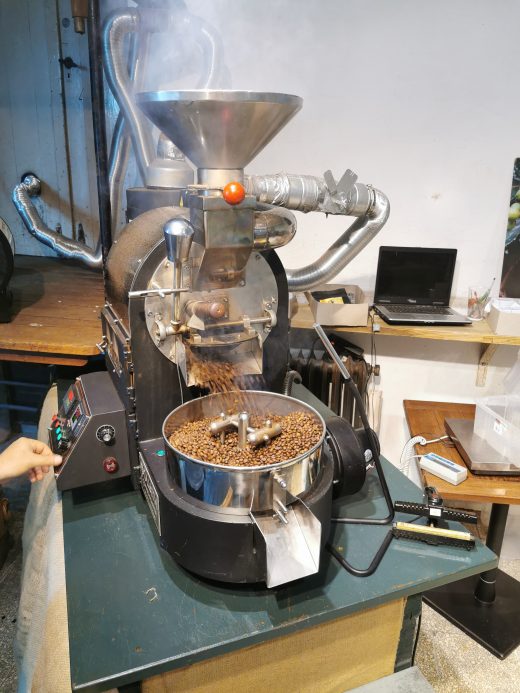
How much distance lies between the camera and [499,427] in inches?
72.8

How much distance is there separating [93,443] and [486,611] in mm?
1735

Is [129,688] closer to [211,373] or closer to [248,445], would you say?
[248,445]

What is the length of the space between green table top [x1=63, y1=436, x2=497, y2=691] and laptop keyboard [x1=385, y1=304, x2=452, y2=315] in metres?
1.15

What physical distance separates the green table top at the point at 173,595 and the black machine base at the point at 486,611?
104cm

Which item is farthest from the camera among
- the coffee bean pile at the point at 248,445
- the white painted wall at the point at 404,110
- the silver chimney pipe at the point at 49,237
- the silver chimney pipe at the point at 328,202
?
the silver chimney pipe at the point at 49,237

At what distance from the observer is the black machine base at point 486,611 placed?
6.24ft

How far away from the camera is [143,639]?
0.92 metres

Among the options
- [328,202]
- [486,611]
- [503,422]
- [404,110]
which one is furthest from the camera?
[404,110]

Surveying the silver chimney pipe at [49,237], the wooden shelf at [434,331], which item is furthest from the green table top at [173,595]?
the silver chimney pipe at [49,237]

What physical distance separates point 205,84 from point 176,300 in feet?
4.12

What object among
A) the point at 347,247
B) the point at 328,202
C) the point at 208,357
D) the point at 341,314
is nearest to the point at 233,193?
the point at 208,357

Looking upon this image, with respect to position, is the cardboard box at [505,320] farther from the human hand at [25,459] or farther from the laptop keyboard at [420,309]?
the human hand at [25,459]

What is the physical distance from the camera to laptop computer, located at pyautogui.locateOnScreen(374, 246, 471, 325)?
7.00 feet

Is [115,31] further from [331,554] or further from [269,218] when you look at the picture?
[331,554]
